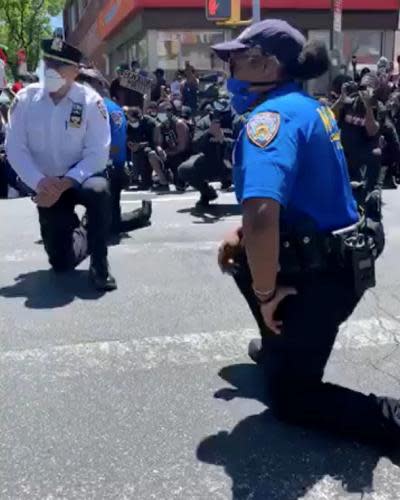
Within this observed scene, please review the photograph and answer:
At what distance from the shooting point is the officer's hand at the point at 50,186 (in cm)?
511

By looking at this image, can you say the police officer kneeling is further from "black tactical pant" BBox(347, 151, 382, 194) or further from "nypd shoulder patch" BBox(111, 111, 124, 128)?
"black tactical pant" BBox(347, 151, 382, 194)

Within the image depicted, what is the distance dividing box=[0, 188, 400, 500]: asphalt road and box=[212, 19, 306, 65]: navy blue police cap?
5.04 feet

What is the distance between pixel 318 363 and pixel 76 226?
3.17 metres

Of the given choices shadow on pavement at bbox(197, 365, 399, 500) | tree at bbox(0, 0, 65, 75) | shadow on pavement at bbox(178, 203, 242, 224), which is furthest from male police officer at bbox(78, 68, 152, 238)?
tree at bbox(0, 0, 65, 75)

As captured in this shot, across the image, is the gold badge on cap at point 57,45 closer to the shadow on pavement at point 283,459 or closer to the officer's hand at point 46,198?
the officer's hand at point 46,198

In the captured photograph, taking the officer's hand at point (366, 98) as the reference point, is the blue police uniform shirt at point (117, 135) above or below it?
below

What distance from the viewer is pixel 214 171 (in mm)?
8344

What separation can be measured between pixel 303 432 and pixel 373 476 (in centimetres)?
40

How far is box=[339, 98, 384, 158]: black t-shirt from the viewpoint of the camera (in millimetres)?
7422

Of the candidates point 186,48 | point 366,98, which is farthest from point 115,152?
point 186,48

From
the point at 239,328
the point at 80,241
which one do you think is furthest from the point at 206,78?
the point at 239,328

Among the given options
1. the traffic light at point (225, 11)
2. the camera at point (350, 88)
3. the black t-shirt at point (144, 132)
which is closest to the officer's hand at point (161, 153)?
the black t-shirt at point (144, 132)

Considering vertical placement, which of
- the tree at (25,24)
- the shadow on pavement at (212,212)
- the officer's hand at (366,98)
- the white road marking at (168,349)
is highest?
the tree at (25,24)

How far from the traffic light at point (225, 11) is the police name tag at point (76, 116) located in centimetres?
900
